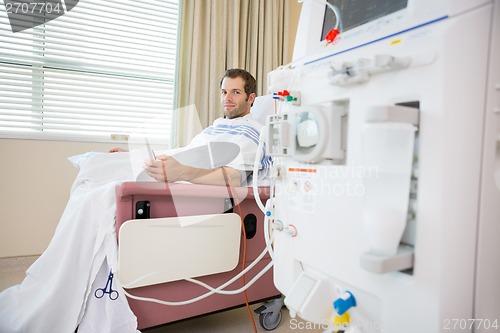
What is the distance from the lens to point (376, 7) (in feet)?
2.36

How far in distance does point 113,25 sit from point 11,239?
161cm

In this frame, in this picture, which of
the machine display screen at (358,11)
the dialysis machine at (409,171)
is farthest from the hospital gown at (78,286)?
the machine display screen at (358,11)

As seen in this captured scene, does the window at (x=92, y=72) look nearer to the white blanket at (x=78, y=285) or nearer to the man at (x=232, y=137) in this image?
the man at (x=232, y=137)

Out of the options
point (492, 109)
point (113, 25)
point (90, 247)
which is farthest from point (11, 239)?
point (492, 109)

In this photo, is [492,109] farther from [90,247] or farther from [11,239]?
[11,239]

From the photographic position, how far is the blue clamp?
0.66 metres

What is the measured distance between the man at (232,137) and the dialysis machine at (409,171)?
552mm

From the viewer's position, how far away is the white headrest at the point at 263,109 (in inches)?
69.6

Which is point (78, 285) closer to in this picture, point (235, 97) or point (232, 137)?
point (232, 137)

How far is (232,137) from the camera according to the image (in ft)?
4.87

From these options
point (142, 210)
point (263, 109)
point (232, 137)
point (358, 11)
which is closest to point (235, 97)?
point (263, 109)

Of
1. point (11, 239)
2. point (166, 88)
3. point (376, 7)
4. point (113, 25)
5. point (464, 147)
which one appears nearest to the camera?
point (464, 147)

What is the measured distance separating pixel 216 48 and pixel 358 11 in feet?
5.85

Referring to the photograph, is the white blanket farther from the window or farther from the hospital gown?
the window
